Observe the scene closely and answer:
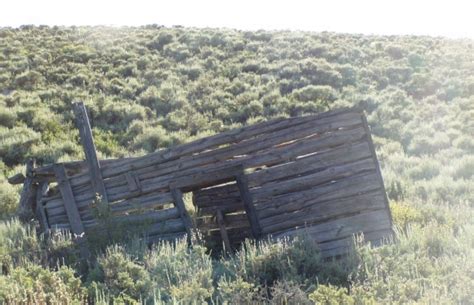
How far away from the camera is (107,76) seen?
25.7 metres

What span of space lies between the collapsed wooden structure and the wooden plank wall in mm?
15

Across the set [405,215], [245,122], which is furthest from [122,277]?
[245,122]

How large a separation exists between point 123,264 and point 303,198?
304cm

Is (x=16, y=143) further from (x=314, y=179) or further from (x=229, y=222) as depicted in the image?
(x=314, y=179)

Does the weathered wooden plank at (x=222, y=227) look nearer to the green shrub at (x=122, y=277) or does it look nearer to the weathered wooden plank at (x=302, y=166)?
the weathered wooden plank at (x=302, y=166)

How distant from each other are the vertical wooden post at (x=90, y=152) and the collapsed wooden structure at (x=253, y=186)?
0.05ft

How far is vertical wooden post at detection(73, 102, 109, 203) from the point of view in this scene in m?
9.27

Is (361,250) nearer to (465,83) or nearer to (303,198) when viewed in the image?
(303,198)

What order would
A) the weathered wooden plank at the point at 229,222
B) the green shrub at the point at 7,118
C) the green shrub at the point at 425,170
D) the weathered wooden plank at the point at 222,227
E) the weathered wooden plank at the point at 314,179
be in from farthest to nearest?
the green shrub at the point at 7,118
the green shrub at the point at 425,170
the weathered wooden plank at the point at 229,222
the weathered wooden plank at the point at 222,227
the weathered wooden plank at the point at 314,179

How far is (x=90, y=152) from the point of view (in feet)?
30.4

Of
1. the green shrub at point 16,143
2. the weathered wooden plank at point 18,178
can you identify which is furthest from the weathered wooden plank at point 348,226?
the green shrub at point 16,143

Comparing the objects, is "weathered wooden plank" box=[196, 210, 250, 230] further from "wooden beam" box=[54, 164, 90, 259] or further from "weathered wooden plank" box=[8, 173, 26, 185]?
"weathered wooden plank" box=[8, 173, 26, 185]

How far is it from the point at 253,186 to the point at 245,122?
11.7m

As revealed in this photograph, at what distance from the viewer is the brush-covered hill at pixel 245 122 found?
19.5ft
